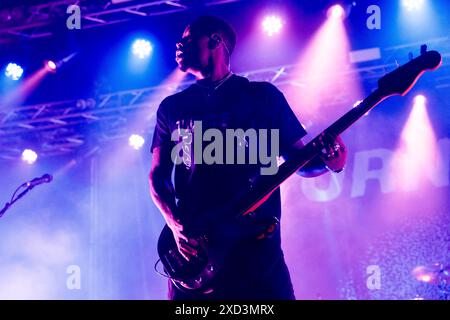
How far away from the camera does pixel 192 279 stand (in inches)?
95.0

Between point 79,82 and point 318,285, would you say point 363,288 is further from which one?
point 79,82

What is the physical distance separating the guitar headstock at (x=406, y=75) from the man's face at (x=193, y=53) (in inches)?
42.6

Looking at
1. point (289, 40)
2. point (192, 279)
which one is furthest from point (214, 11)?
point (192, 279)

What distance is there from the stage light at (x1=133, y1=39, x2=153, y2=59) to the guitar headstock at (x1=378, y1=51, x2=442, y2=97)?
20.5 feet

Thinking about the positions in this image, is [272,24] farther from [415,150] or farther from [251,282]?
[251,282]

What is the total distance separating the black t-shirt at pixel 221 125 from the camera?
2578 mm

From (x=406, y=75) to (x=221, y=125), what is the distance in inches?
43.8

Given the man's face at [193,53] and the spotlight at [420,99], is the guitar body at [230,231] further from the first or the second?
the spotlight at [420,99]

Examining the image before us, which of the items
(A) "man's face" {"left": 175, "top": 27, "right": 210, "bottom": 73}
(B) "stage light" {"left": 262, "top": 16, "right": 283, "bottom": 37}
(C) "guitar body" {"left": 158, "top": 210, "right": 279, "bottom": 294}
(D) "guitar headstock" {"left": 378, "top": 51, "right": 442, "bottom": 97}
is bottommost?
(C) "guitar body" {"left": 158, "top": 210, "right": 279, "bottom": 294}

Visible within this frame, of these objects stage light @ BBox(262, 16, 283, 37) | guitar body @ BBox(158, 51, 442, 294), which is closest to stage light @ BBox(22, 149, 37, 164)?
stage light @ BBox(262, 16, 283, 37)

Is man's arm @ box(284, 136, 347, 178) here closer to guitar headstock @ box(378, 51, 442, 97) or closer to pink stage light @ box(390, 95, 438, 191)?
guitar headstock @ box(378, 51, 442, 97)

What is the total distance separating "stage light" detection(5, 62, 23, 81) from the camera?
8.70 m

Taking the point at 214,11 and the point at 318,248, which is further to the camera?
the point at 318,248
